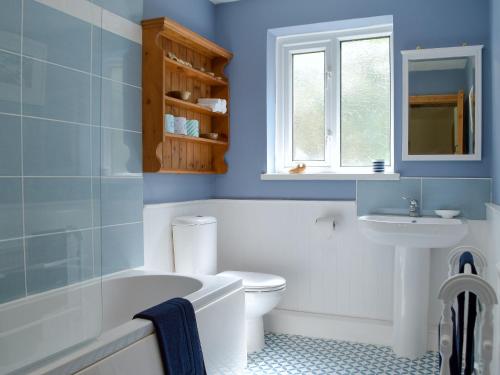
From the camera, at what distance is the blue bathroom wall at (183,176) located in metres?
3.00

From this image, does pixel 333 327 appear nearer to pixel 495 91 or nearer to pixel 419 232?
pixel 419 232

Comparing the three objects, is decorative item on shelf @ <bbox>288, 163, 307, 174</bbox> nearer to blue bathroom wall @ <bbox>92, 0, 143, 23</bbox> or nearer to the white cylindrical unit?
the white cylindrical unit

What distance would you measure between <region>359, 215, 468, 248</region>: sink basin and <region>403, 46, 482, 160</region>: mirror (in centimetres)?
52

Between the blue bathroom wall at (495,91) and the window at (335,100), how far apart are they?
68cm

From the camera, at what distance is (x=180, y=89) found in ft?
10.6

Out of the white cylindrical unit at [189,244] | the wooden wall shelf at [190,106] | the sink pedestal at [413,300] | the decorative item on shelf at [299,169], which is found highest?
the wooden wall shelf at [190,106]

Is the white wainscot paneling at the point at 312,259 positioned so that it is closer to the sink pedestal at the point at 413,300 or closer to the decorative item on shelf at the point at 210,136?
the sink pedestal at the point at 413,300

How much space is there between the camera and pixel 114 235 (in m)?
2.49

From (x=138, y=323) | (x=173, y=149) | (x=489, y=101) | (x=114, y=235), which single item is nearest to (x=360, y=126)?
(x=489, y=101)

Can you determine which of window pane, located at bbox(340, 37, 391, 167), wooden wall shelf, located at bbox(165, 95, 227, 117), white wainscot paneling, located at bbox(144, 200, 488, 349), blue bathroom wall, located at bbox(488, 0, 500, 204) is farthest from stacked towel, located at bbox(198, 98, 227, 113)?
blue bathroom wall, located at bbox(488, 0, 500, 204)

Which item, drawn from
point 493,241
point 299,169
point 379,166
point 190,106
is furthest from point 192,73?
point 493,241

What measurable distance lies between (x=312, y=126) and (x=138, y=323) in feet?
7.59

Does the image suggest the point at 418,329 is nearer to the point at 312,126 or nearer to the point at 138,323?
the point at 312,126

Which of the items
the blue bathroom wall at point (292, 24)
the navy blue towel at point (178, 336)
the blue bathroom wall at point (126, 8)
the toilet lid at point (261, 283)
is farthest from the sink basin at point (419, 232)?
the blue bathroom wall at point (126, 8)
